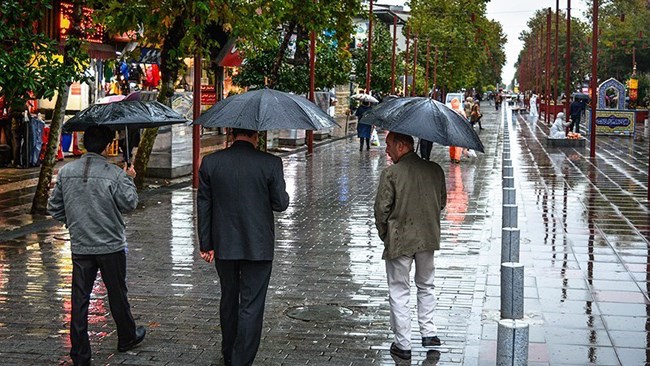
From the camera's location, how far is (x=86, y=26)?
17.1 m

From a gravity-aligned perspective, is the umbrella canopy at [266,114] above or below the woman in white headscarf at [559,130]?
above

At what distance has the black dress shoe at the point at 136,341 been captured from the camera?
24.5 ft

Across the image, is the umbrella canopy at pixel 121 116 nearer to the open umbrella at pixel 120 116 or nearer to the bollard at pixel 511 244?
the open umbrella at pixel 120 116

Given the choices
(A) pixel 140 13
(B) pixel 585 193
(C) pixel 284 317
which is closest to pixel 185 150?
(A) pixel 140 13

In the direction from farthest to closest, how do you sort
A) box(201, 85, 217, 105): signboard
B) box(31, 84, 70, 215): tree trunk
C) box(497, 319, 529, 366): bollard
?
1. box(201, 85, 217, 105): signboard
2. box(31, 84, 70, 215): tree trunk
3. box(497, 319, 529, 366): bollard

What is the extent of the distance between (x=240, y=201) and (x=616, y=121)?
119 feet

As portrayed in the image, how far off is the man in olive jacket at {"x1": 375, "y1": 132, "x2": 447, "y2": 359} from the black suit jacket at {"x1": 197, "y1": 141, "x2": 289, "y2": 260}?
973 mm

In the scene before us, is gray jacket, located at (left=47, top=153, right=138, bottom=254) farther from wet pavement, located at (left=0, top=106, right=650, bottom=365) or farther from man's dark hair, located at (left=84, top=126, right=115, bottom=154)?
wet pavement, located at (left=0, top=106, right=650, bottom=365)

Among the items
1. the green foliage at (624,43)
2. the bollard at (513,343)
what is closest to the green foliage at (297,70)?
the bollard at (513,343)

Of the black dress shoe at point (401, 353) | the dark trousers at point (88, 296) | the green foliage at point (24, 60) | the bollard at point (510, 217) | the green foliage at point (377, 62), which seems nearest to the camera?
the dark trousers at point (88, 296)

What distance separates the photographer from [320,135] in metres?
38.6

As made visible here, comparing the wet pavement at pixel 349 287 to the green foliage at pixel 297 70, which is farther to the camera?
the green foliage at pixel 297 70

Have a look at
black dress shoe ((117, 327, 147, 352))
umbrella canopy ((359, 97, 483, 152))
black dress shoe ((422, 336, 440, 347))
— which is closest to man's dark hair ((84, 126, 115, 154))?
black dress shoe ((117, 327, 147, 352))

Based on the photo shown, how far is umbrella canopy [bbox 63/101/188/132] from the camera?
308 inches
